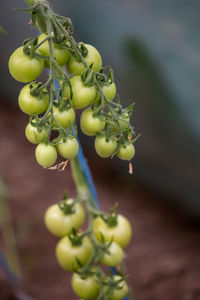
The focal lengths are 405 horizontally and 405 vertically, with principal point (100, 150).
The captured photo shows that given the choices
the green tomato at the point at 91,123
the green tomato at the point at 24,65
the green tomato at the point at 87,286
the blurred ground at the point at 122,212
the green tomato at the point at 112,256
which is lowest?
the green tomato at the point at 87,286

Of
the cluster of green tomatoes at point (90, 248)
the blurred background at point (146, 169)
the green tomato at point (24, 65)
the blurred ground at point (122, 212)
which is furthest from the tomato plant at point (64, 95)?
the blurred ground at point (122, 212)

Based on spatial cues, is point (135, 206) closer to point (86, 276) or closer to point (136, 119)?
point (136, 119)

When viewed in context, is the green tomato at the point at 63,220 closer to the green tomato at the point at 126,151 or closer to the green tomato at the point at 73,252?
the green tomato at the point at 73,252

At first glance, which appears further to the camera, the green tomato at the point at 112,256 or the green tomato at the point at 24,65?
the green tomato at the point at 112,256

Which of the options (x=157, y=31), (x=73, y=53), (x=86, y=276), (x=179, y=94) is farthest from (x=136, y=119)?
(x=73, y=53)

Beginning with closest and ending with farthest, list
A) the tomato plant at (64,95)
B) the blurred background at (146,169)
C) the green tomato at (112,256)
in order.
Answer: the tomato plant at (64,95) < the green tomato at (112,256) < the blurred background at (146,169)

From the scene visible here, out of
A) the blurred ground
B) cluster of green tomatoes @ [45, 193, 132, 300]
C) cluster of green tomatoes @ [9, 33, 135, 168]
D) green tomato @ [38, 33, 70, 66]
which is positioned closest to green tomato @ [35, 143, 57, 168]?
cluster of green tomatoes @ [9, 33, 135, 168]

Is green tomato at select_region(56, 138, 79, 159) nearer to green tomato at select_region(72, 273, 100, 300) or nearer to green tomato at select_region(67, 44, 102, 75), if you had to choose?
green tomato at select_region(67, 44, 102, 75)
